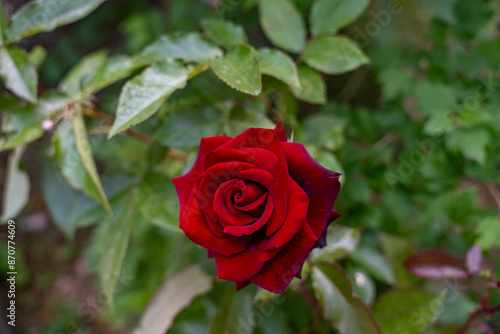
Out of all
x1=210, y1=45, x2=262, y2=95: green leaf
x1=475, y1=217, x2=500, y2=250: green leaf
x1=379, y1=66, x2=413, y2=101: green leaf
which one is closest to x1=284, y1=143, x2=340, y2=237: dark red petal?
x1=210, y1=45, x2=262, y2=95: green leaf

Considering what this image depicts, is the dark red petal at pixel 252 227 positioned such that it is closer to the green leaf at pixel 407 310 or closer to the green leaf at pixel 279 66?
the green leaf at pixel 279 66

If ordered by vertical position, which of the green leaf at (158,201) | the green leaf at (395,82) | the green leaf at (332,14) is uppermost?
the green leaf at (332,14)

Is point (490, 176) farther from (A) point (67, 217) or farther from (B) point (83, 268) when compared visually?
(B) point (83, 268)

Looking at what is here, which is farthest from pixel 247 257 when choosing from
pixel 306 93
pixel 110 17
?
pixel 110 17

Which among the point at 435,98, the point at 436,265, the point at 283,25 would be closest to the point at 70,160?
the point at 283,25

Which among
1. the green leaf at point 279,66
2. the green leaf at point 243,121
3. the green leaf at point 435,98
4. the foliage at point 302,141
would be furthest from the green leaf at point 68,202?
the green leaf at point 435,98
